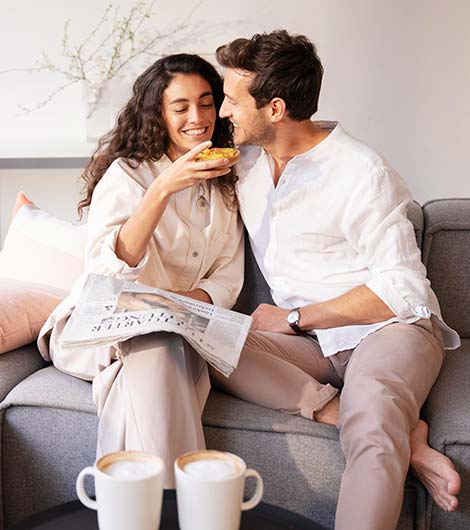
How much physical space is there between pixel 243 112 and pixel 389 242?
48cm

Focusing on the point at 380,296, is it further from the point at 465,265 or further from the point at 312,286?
the point at 465,265

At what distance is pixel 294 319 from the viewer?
2.08 meters

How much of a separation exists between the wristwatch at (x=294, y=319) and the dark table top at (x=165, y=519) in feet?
2.76

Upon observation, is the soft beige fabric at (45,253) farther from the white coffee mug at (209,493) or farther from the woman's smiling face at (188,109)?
the white coffee mug at (209,493)

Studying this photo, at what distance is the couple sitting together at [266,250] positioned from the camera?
1733 millimetres

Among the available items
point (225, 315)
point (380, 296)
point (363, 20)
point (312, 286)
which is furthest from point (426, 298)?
point (363, 20)

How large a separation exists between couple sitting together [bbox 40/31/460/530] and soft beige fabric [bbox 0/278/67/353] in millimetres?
79

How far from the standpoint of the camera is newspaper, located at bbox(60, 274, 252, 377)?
1.68 metres

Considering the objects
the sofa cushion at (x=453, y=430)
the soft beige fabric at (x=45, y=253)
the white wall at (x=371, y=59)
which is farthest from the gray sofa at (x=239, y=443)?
the white wall at (x=371, y=59)

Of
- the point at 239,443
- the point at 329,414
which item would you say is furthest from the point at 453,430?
the point at 239,443

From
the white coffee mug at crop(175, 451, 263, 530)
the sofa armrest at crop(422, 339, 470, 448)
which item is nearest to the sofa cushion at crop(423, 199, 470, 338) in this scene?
the sofa armrest at crop(422, 339, 470, 448)

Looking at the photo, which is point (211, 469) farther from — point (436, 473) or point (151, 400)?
point (436, 473)

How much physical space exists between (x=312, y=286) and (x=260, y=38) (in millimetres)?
610

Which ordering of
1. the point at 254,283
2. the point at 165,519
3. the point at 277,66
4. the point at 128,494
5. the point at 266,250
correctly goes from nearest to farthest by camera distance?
1. the point at 128,494
2. the point at 165,519
3. the point at 277,66
4. the point at 266,250
5. the point at 254,283
